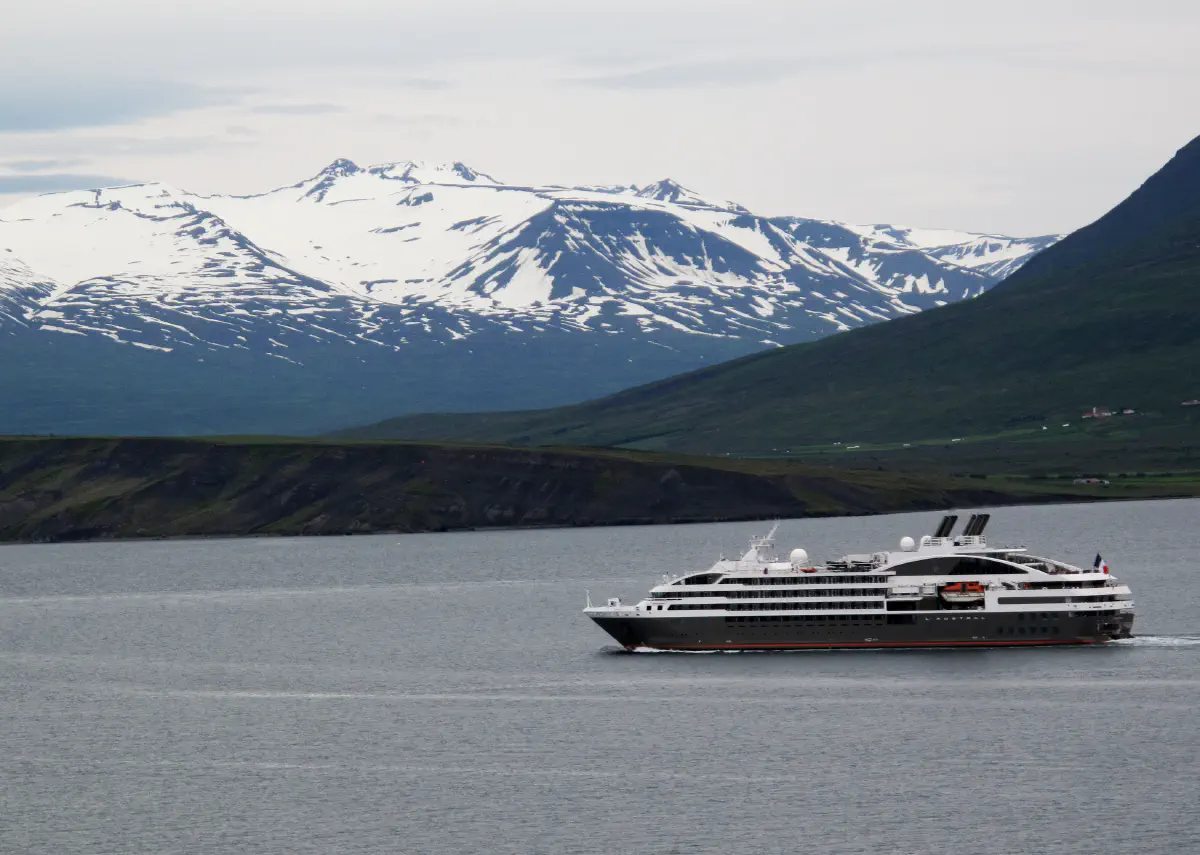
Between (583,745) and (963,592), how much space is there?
35.7 metres

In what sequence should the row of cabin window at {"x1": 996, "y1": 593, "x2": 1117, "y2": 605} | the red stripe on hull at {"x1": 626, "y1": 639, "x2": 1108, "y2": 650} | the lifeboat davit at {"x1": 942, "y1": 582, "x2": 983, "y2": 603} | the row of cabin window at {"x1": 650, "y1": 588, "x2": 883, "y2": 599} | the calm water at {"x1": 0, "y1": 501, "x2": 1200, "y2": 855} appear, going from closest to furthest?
the calm water at {"x1": 0, "y1": 501, "x2": 1200, "y2": 855}
the row of cabin window at {"x1": 996, "y1": 593, "x2": 1117, "y2": 605}
the red stripe on hull at {"x1": 626, "y1": 639, "x2": 1108, "y2": 650}
the lifeboat davit at {"x1": 942, "y1": 582, "x2": 983, "y2": 603}
the row of cabin window at {"x1": 650, "y1": 588, "x2": 883, "y2": 599}

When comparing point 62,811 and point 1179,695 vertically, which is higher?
point 1179,695

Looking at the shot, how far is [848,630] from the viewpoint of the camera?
403 ft

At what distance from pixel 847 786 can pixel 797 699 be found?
21.3 m

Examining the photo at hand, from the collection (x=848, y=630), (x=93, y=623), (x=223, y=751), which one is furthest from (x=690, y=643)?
(x=93, y=623)

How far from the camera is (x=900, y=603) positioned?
122125 mm

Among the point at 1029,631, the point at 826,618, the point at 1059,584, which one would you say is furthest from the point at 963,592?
the point at 826,618

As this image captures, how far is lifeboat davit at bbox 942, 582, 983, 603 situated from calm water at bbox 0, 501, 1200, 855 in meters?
3.47

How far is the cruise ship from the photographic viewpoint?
397 ft

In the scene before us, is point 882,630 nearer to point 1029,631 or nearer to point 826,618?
point 826,618

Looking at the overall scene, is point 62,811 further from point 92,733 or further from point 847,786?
point 847,786

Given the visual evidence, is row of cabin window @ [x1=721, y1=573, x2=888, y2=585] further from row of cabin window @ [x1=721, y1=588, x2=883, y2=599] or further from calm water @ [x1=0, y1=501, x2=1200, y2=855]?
calm water @ [x1=0, y1=501, x2=1200, y2=855]

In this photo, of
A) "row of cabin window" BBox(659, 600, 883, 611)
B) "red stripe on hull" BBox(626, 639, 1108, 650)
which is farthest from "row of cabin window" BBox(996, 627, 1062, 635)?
"row of cabin window" BBox(659, 600, 883, 611)

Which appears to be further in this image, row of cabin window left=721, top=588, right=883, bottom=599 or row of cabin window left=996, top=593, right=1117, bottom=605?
row of cabin window left=721, top=588, right=883, bottom=599
